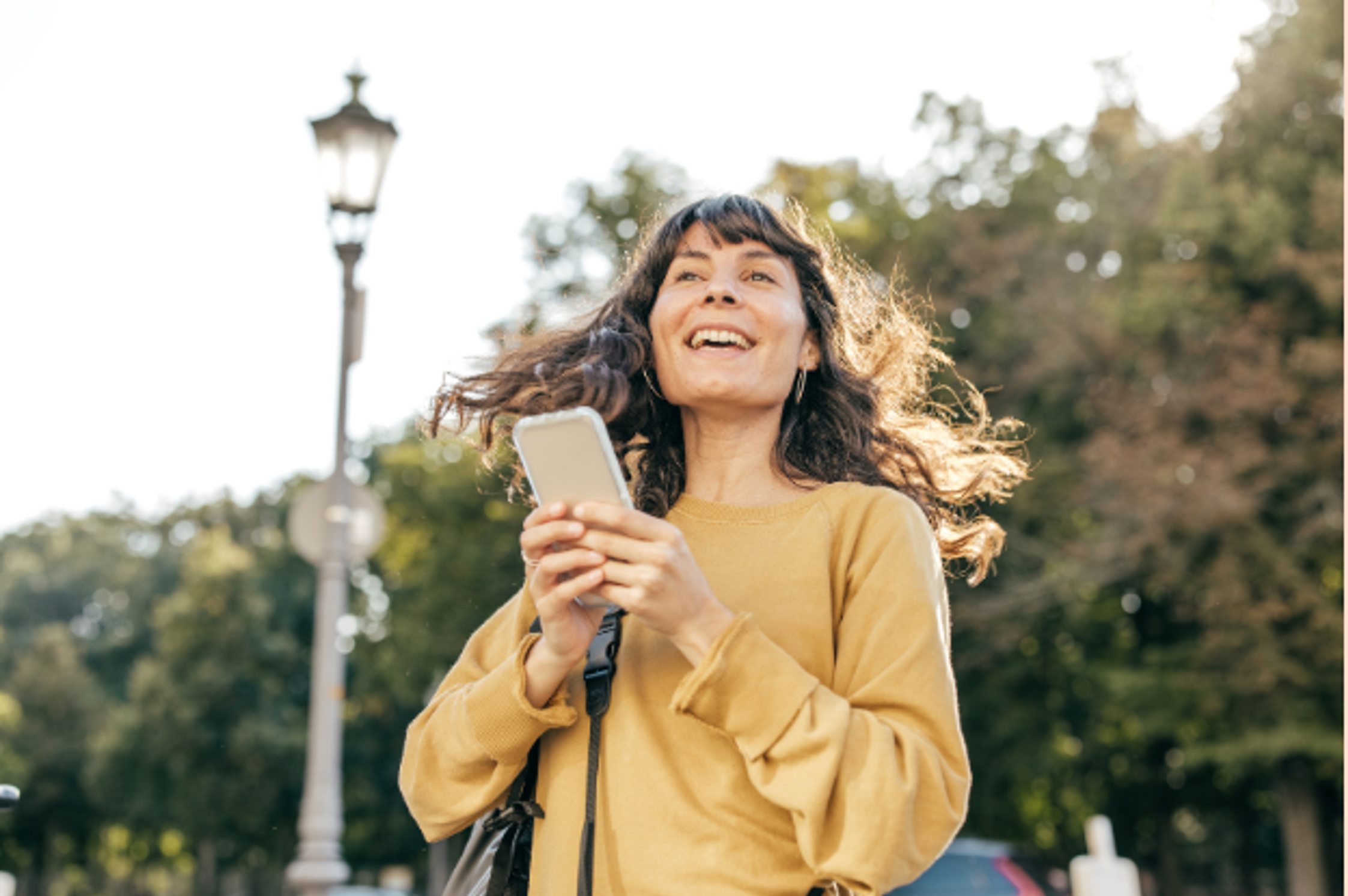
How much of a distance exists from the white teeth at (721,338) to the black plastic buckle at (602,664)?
19.1 inches

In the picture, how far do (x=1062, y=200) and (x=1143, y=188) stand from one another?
4.68 ft

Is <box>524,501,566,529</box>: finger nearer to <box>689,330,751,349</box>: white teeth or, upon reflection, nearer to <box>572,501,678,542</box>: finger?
<box>572,501,678,542</box>: finger

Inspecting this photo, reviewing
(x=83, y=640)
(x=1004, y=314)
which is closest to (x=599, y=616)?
(x=1004, y=314)

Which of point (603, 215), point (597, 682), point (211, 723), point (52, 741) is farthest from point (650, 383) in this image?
point (52, 741)

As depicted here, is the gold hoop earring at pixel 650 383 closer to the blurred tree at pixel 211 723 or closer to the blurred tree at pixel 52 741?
the blurred tree at pixel 211 723

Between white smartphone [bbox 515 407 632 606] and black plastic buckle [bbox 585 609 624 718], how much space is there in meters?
0.22

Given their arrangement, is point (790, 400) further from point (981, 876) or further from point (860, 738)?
point (981, 876)

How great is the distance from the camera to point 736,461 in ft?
7.50

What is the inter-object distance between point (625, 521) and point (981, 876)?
29.7 ft

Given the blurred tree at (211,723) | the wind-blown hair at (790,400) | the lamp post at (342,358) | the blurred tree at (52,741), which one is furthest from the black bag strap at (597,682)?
the blurred tree at (52,741)

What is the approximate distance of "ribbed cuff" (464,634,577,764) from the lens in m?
1.95

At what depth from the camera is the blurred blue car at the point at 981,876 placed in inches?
369

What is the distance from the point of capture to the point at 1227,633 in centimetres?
2020

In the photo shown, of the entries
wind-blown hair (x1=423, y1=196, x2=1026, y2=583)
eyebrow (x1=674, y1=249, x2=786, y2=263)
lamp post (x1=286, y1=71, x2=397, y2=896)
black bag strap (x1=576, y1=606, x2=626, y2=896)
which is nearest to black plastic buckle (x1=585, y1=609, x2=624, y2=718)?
black bag strap (x1=576, y1=606, x2=626, y2=896)
